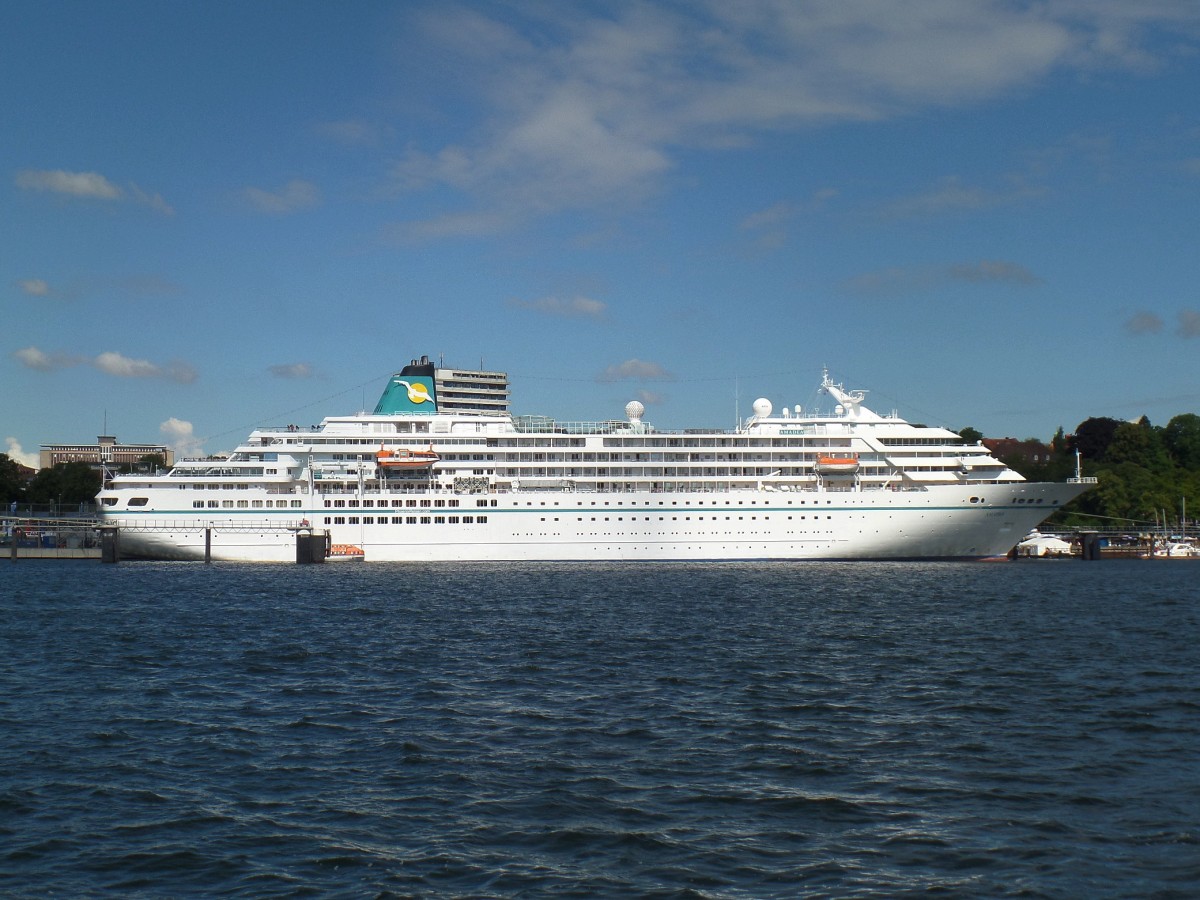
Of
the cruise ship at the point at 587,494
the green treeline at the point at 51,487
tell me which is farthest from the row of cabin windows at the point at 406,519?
the green treeline at the point at 51,487

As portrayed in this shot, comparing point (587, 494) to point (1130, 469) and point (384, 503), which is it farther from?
point (1130, 469)

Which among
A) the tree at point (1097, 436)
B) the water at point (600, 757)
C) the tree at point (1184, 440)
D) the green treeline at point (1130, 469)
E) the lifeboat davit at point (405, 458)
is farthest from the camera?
the tree at point (1097, 436)

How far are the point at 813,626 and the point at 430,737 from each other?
1765cm

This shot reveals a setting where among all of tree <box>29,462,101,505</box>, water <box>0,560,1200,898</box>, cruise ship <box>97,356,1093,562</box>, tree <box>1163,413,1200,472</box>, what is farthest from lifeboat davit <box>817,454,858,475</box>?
tree <box>29,462,101,505</box>

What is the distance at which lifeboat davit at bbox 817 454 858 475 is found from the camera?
66.2m

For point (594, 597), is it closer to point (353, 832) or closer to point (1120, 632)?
point (1120, 632)

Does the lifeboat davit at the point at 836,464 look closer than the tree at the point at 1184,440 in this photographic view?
Yes

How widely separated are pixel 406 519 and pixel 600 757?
51647mm

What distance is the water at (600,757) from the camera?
1151cm

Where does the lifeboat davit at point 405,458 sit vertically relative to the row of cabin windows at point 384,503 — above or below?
above

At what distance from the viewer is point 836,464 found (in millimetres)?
66250

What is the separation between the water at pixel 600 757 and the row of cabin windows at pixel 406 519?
3151cm

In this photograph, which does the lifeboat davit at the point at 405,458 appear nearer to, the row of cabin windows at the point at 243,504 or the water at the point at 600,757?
the row of cabin windows at the point at 243,504

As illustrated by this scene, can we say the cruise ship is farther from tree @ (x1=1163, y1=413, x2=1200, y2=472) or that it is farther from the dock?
tree @ (x1=1163, y1=413, x2=1200, y2=472)
